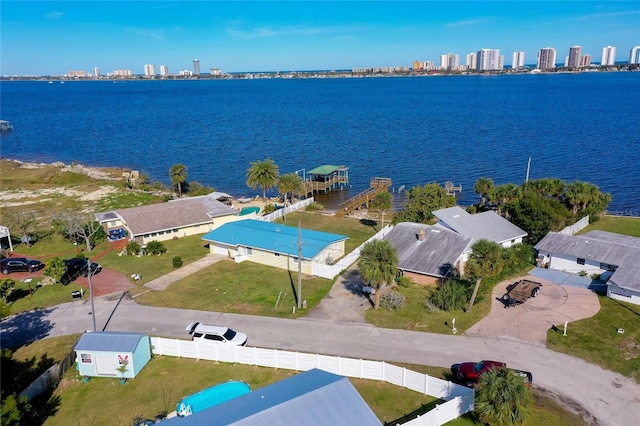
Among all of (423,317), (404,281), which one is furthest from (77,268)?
(423,317)

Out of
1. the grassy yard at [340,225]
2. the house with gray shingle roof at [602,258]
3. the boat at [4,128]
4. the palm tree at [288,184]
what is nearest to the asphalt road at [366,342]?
the house with gray shingle roof at [602,258]

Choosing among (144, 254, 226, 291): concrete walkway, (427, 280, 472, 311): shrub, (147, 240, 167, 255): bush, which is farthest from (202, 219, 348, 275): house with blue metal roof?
(427, 280, 472, 311): shrub

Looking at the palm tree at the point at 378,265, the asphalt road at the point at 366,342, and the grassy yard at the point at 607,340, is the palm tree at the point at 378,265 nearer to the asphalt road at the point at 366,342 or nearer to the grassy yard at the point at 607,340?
the asphalt road at the point at 366,342

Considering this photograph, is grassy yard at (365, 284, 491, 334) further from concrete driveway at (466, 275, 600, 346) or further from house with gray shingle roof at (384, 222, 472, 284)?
house with gray shingle roof at (384, 222, 472, 284)

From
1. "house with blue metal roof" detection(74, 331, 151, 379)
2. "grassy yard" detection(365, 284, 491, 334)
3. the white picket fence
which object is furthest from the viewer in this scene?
"grassy yard" detection(365, 284, 491, 334)

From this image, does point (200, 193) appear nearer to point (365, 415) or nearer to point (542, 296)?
point (542, 296)

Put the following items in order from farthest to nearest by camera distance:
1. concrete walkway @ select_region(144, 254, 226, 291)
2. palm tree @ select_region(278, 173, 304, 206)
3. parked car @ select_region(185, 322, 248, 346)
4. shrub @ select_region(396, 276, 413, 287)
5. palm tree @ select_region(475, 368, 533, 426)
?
palm tree @ select_region(278, 173, 304, 206), concrete walkway @ select_region(144, 254, 226, 291), shrub @ select_region(396, 276, 413, 287), parked car @ select_region(185, 322, 248, 346), palm tree @ select_region(475, 368, 533, 426)

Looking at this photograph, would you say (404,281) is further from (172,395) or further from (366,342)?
(172,395)
